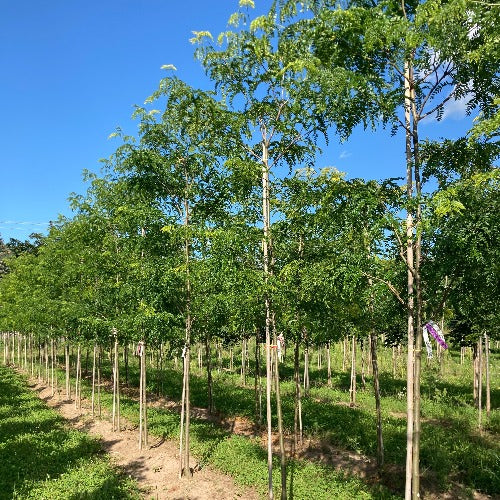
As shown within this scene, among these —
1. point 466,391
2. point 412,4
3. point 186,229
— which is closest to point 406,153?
point 412,4

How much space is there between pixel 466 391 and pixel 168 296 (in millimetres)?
18965

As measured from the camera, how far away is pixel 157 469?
12.3 meters

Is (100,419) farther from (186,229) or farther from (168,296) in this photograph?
(186,229)

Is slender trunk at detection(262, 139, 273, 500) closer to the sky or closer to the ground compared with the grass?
closer to the sky

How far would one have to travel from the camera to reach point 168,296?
1112 cm

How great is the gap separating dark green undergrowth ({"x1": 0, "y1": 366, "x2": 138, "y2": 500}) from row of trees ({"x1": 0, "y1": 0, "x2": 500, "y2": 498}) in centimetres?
240

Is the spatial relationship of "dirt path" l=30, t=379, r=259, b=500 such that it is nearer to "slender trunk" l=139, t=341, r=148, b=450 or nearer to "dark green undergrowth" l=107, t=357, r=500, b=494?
"slender trunk" l=139, t=341, r=148, b=450

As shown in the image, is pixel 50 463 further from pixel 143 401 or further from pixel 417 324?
pixel 417 324

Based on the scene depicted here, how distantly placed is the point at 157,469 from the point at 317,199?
32.7ft

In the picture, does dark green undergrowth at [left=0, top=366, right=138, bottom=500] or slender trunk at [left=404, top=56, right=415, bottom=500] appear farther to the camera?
dark green undergrowth at [left=0, top=366, right=138, bottom=500]

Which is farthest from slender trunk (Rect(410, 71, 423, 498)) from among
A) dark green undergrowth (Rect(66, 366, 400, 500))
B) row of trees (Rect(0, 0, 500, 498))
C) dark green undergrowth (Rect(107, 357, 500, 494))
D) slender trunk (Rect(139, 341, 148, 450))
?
slender trunk (Rect(139, 341, 148, 450))

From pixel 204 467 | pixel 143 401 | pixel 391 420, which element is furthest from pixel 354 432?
pixel 143 401

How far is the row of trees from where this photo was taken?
17.9 feet

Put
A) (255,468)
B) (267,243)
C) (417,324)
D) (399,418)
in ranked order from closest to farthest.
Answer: (417,324)
(267,243)
(255,468)
(399,418)
